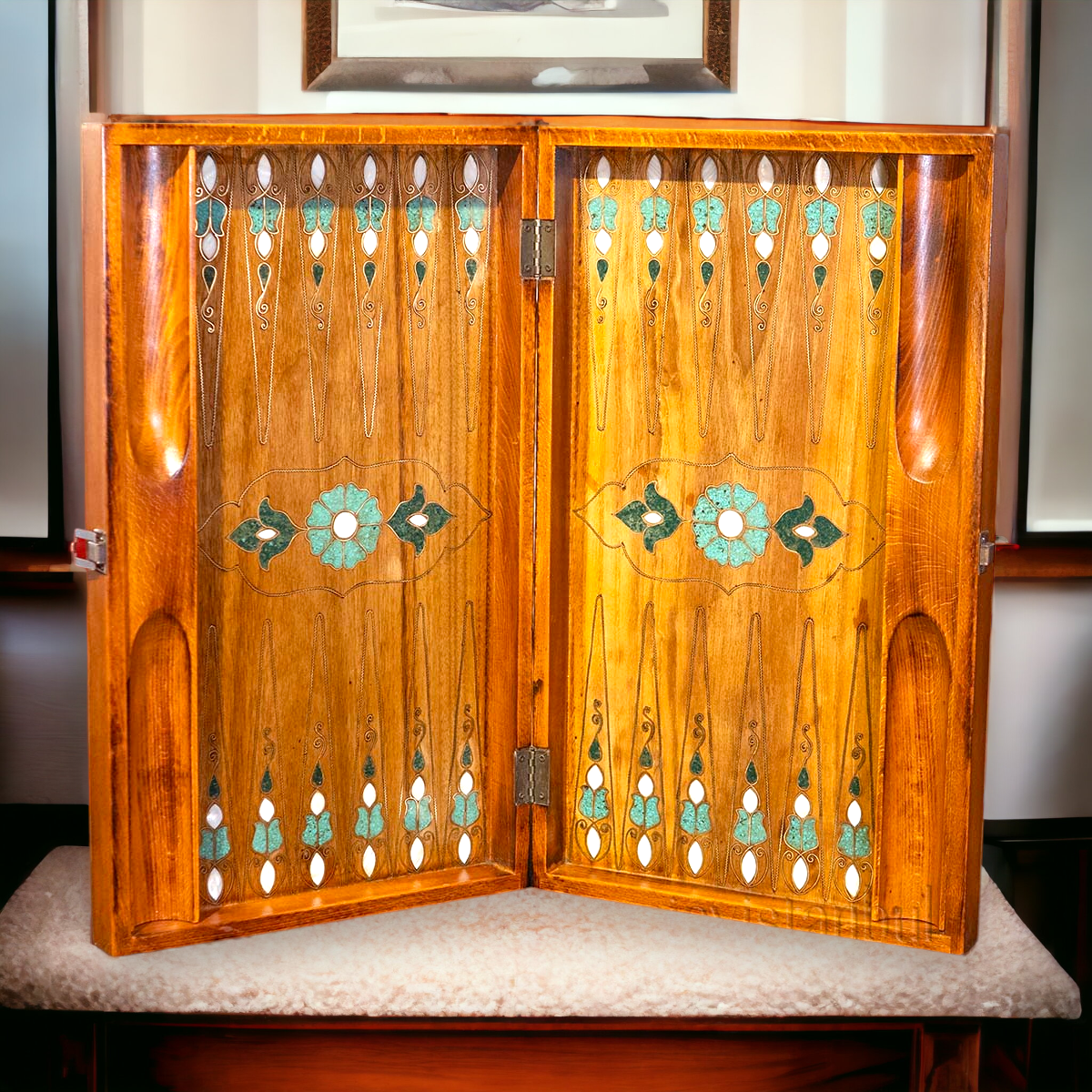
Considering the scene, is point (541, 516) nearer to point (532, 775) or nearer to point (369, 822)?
point (532, 775)

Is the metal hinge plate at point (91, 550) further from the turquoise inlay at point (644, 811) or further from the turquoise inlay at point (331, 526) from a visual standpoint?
the turquoise inlay at point (644, 811)

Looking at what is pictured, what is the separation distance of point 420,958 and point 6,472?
915 millimetres

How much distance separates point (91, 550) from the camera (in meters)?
1.24

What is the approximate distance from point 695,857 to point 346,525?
1.90 feet

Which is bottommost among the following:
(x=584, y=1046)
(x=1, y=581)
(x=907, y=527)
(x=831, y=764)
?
(x=584, y=1046)

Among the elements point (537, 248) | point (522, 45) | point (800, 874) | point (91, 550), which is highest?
point (522, 45)

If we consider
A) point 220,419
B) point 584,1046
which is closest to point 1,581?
point 220,419

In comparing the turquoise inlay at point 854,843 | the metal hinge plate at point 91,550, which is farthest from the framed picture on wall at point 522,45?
the turquoise inlay at point 854,843

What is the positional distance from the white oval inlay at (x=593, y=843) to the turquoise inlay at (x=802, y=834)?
23 cm

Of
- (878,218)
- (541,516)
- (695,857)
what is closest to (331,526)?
(541,516)

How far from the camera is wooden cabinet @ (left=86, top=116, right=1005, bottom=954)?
49.3 inches

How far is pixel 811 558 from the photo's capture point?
52.4 inches

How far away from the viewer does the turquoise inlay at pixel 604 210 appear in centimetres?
133

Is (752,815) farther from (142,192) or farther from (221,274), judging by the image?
(142,192)
